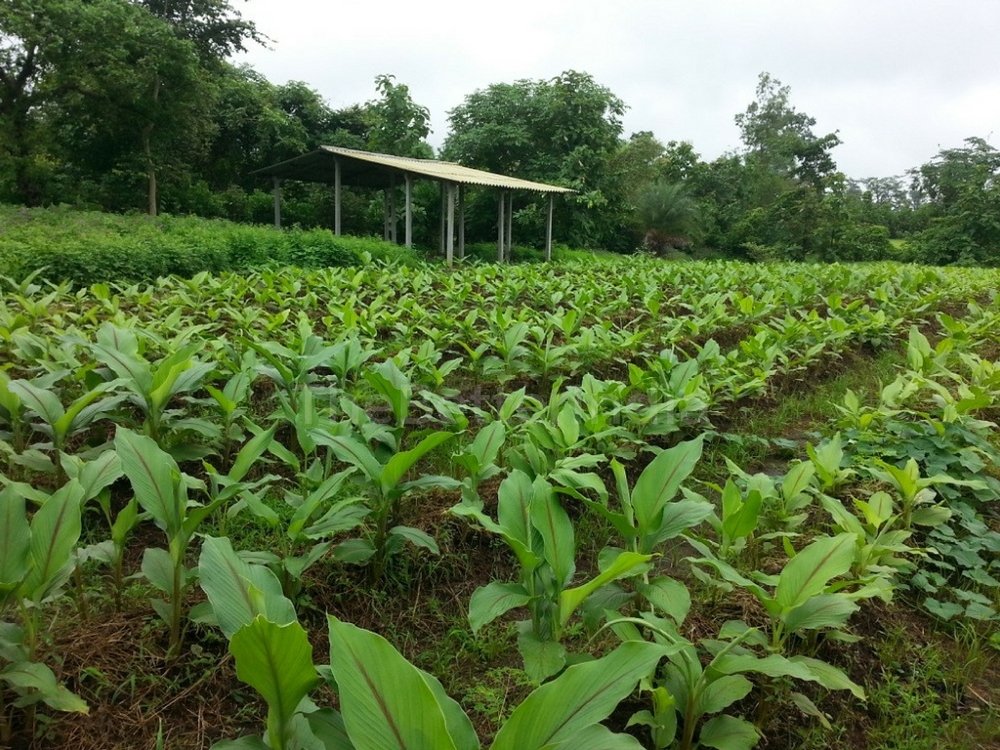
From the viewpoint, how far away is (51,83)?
19484 millimetres

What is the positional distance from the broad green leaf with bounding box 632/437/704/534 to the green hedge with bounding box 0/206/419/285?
21.6 ft

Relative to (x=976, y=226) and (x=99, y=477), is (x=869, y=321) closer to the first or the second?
(x=99, y=477)

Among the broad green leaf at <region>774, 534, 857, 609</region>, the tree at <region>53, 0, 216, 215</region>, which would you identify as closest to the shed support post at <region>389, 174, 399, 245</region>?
the tree at <region>53, 0, 216, 215</region>

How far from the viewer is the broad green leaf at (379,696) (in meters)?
1.05

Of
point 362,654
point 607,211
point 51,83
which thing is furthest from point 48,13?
point 362,654

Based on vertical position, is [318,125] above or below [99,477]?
above

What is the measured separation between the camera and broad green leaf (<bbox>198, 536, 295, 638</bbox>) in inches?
55.9

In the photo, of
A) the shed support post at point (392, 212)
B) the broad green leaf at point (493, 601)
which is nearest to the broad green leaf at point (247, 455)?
the broad green leaf at point (493, 601)

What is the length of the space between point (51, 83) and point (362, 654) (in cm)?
2406

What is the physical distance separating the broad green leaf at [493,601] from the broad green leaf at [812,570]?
2.21 feet

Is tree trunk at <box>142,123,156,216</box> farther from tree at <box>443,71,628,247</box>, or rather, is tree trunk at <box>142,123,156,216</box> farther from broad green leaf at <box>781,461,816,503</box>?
broad green leaf at <box>781,461,816,503</box>

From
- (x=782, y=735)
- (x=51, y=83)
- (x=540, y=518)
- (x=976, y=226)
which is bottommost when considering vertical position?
(x=782, y=735)

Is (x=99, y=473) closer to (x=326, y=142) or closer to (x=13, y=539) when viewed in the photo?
(x=13, y=539)

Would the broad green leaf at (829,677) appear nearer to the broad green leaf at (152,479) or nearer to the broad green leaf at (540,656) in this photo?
the broad green leaf at (540,656)
